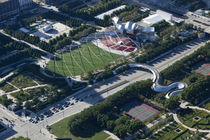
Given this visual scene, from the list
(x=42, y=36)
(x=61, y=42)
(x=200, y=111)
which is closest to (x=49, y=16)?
(x=42, y=36)

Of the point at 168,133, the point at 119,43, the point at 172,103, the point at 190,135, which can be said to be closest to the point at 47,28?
the point at 119,43

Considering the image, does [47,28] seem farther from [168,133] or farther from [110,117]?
[168,133]

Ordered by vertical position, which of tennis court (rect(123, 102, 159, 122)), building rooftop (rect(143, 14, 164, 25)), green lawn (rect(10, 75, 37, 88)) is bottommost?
green lawn (rect(10, 75, 37, 88))

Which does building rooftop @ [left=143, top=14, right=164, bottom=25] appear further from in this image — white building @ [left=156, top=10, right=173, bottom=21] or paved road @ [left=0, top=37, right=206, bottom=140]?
paved road @ [left=0, top=37, right=206, bottom=140]

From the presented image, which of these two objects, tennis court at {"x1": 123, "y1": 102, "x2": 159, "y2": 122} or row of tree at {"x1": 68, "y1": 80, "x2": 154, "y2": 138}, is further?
tennis court at {"x1": 123, "y1": 102, "x2": 159, "y2": 122}

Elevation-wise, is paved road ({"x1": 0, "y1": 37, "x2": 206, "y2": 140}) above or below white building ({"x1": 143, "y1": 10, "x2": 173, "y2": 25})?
below

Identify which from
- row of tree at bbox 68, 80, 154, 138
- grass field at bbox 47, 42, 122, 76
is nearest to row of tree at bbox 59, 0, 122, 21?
grass field at bbox 47, 42, 122, 76

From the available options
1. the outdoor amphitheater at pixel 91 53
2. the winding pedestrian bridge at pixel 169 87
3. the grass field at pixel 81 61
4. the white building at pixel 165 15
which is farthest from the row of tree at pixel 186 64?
the white building at pixel 165 15

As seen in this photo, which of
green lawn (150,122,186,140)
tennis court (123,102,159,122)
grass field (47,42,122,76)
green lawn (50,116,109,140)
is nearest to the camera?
green lawn (150,122,186,140)

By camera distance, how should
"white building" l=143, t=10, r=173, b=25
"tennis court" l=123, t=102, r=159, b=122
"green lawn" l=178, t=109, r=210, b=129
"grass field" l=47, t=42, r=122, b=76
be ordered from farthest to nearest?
1. "white building" l=143, t=10, r=173, b=25
2. "grass field" l=47, t=42, r=122, b=76
3. "tennis court" l=123, t=102, r=159, b=122
4. "green lawn" l=178, t=109, r=210, b=129
